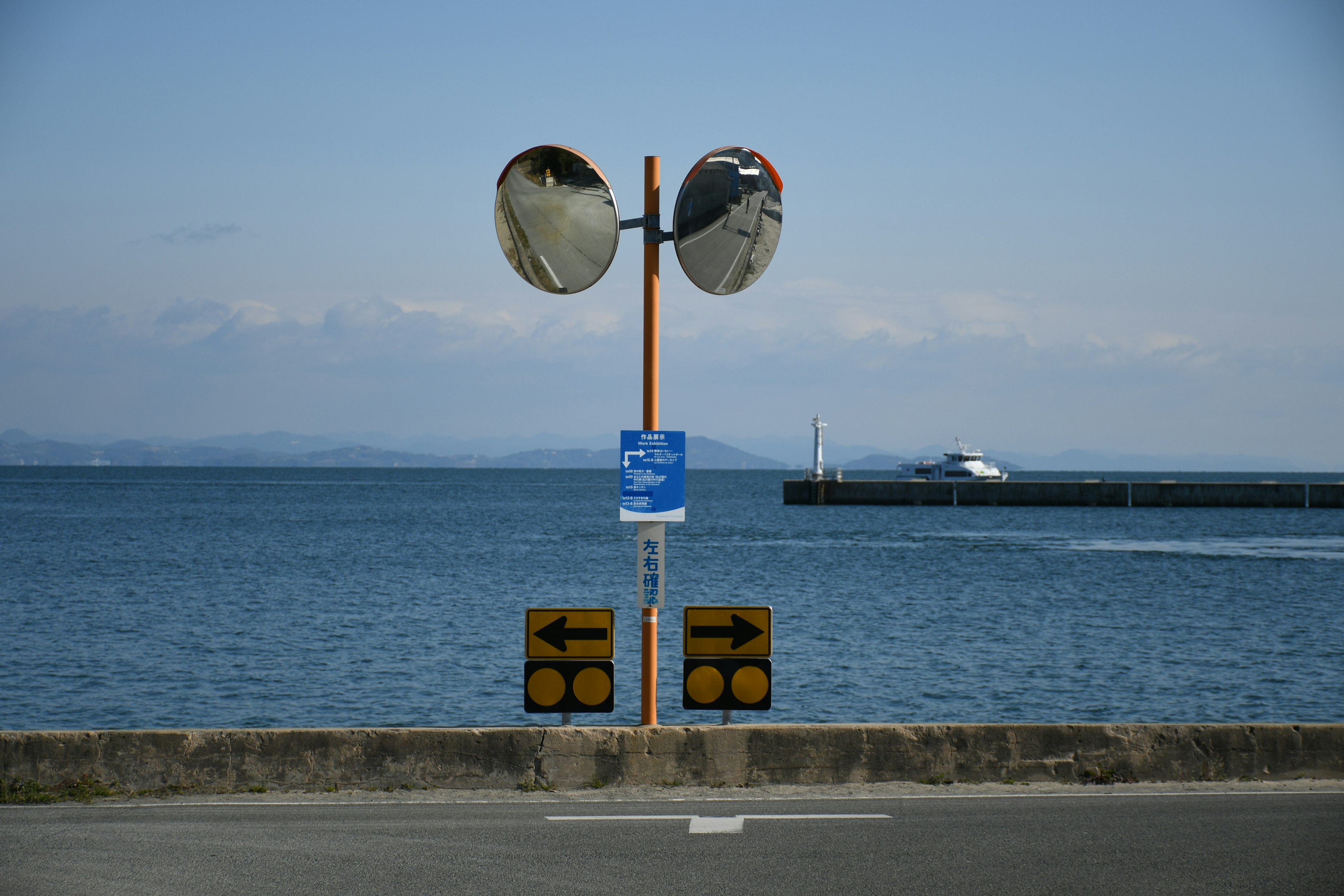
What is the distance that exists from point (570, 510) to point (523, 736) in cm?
11073

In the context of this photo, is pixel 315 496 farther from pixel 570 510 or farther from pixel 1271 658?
pixel 1271 658

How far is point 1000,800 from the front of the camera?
835 cm

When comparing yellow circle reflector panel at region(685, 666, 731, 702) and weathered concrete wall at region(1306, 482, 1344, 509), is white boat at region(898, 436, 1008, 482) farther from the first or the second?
yellow circle reflector panel at region(685, 666, 731, 702)

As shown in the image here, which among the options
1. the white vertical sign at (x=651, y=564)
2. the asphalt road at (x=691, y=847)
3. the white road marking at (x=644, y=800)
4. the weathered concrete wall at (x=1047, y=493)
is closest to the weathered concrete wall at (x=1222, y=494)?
the weathered concrete wall at (x=1047, y=493)

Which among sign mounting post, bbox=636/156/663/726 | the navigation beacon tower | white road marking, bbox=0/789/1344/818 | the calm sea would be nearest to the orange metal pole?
sign mounting post, bbox=636/156/663/726

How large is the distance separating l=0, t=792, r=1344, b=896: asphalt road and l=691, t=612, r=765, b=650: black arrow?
1.25 metres

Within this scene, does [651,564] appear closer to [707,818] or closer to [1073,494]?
[707,818]

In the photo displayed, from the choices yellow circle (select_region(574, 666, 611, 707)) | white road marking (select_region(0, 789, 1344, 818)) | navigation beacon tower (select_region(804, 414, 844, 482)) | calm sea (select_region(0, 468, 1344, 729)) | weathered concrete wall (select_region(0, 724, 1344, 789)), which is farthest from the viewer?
navigation beacon tower (select_region(804, 414, 844, 482))

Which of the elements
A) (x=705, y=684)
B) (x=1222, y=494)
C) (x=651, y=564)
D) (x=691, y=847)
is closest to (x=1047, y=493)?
(x=1222, y=494)

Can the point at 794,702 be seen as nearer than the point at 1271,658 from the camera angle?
Yes

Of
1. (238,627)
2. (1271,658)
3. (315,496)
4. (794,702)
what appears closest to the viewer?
(794,702)

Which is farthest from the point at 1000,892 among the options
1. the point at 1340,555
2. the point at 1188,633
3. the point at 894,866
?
the point at 1340,555

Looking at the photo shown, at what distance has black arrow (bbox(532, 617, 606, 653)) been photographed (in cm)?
886

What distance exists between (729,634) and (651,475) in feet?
4.66
